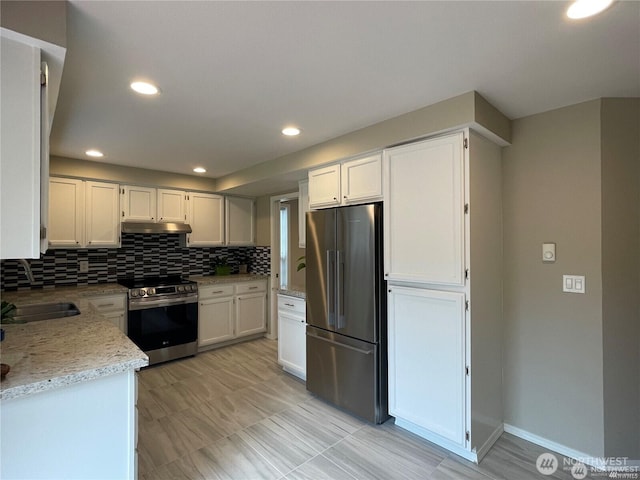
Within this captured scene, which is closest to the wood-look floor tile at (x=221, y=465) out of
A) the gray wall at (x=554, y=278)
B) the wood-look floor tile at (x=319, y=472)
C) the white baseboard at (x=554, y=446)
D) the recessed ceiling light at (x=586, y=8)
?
the wood-look floor tile at (x=319, y=472)

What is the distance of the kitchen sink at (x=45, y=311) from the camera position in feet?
8.40

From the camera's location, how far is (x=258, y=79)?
1795 mm

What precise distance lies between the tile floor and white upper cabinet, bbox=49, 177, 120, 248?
67.2 inches

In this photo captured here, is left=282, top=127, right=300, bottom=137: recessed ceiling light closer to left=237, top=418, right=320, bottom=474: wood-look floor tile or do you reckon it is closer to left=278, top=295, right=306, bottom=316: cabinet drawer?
left=278, top=295, right=306, bottom=316: cabinet drawer

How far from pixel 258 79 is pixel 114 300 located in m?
2.94

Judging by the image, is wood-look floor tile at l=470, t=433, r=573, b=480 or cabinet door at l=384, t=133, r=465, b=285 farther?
cabinet door at l=384, t=133, r=465, b=285

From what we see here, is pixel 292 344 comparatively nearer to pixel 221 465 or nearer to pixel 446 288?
pixel 221 465

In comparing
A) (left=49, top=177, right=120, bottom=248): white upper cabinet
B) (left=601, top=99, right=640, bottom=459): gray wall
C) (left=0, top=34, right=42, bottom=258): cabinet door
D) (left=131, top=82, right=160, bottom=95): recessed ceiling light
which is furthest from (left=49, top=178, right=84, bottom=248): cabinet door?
(left=601, top=99, right=640, bottom=459): gray wall

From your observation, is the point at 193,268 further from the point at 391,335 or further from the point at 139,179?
the point at 391,335

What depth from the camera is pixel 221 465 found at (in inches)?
79.9

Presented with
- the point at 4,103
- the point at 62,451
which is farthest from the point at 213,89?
the point at 62,451

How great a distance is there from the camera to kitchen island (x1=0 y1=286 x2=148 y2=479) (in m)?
1.17

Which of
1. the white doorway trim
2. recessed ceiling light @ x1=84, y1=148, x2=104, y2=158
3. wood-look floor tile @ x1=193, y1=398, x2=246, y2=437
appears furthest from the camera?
the white doorway trim

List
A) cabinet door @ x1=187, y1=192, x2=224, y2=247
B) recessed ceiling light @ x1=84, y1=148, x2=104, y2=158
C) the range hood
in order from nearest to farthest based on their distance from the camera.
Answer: recessed ceiling light @ x1=84, y1=148, x2=104, y2=158
the range hood
cabinet door @ x1=187, y1=192, x2=224, y2=247
